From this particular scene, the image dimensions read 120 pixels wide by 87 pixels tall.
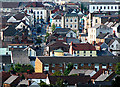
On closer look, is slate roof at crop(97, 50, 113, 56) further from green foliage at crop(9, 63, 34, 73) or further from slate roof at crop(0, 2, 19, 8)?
slate roof at crop(0, 2, 19, 8)

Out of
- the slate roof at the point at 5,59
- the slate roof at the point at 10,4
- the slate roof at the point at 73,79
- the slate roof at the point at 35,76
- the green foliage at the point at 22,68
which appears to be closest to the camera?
the slate roof at the point at 73,79

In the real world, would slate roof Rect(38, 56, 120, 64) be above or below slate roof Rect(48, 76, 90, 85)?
below

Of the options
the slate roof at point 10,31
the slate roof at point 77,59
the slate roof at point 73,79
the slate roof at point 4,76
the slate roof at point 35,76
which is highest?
the slate roof at point 73,79

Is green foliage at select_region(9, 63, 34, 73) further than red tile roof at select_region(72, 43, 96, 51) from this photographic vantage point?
No

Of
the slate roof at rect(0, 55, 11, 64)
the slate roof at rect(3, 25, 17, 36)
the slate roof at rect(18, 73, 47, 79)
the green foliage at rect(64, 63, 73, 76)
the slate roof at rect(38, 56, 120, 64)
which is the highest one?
the slate roof at rect(18, 73, 47, 79)

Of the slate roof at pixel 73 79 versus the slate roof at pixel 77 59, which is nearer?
the slate roof at pixel 73 79

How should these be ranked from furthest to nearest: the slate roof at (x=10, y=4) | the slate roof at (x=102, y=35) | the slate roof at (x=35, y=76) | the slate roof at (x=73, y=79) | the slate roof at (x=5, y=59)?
1. the slate roof at (x=10, y=4)
2. the slate roof at (x=102, y=35)
3. the slate roof at (x=5, y=59)
4. the slate roof at (x=35, y=76)
5. the slate roof at (x=73, y=79)

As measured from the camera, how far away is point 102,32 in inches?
2163

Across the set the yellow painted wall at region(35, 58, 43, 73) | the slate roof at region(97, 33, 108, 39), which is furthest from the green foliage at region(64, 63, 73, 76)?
the slate roof at region(97, 33, 108, 39)

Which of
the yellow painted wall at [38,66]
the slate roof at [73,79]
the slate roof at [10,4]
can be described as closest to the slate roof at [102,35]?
the yellow painted wall at [38,66]

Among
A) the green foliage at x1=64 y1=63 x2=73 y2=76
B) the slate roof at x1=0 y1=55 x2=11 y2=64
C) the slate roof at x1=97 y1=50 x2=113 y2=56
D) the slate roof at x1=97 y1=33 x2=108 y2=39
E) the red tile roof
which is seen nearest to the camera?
the green foliage at x1=64 y1=63 x2=73 y2=76

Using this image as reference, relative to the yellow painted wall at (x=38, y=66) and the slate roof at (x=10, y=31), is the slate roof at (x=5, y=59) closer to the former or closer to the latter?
Result: the yellow painted wall at (x=38, y=66)

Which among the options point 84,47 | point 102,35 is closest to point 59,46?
point 84,47

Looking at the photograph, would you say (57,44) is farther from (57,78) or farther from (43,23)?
(43,23)
